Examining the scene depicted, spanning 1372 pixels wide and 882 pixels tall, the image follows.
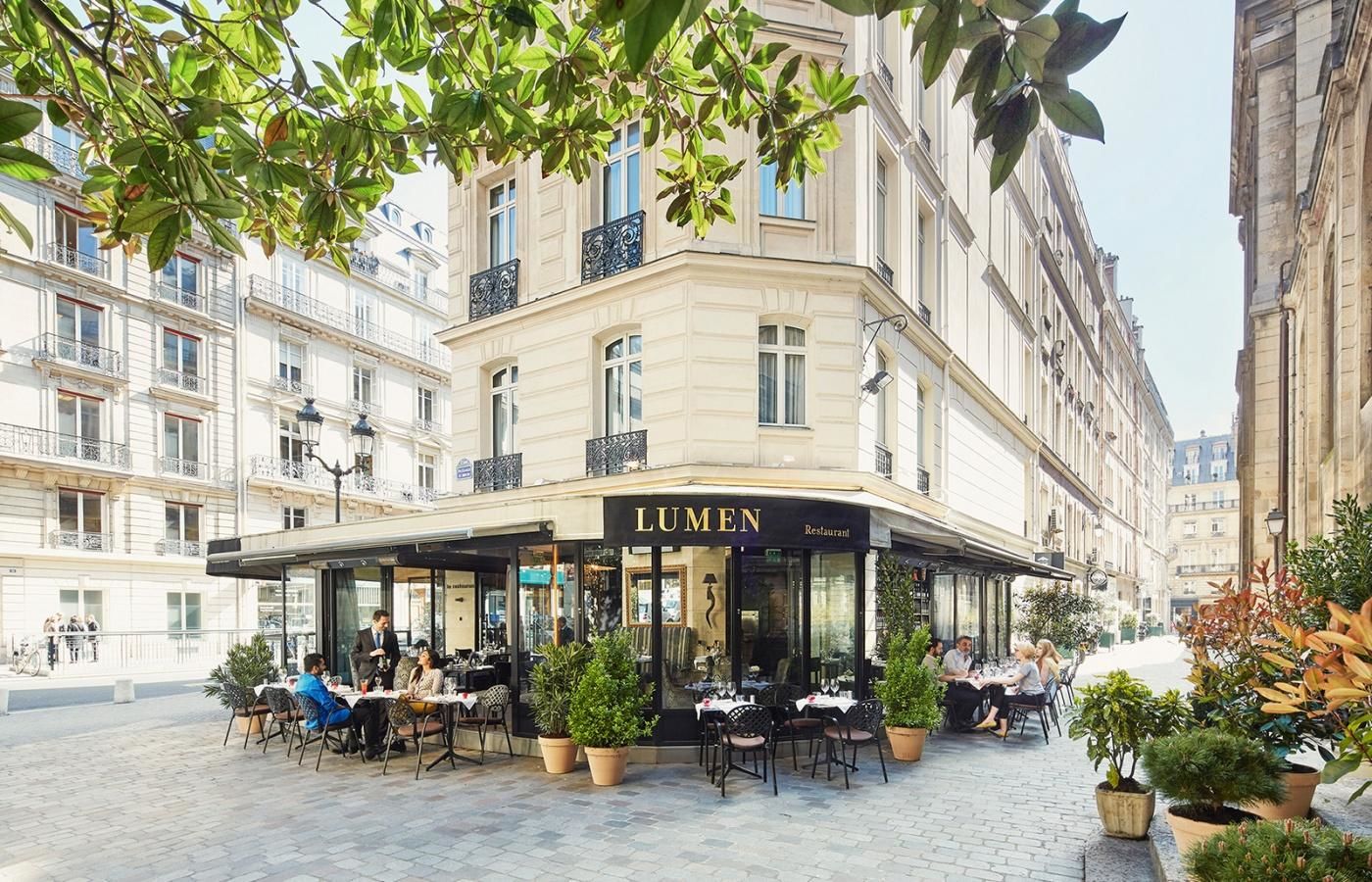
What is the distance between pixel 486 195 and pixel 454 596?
7270mm

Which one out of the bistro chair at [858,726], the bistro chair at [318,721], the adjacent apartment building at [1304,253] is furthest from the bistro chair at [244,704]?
the adjacent apartment building at [1304,253]

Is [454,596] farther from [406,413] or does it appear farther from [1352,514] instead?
[406,413]

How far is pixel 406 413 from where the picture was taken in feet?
130

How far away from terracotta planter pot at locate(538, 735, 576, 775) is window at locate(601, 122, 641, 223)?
7.79m

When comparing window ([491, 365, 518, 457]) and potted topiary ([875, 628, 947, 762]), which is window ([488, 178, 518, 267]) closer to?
window ([491, 365, 518, 457])

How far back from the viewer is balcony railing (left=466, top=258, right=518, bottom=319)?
14.4 m

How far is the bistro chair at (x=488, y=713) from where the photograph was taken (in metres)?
10.5

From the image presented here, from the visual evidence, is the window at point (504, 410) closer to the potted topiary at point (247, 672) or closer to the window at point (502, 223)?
the window at point (502, 223)

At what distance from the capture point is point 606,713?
9.08 meters

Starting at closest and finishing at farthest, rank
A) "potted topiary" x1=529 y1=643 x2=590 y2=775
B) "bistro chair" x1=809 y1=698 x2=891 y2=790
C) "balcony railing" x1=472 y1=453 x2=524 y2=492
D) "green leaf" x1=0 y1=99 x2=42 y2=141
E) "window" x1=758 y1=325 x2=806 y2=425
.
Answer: "green leaf" x1=0 y1=99 x2=42 y2=141
"bistro chair" x1=809 y1=698 x2=891 y2=790
"potted topiary" x1=529 y1=643 x2=590 y2=775
"window" x1=758 y1=325 x2=806 y2=425
"balcony railing" x1=472 y1=453 x2=524 y2=492

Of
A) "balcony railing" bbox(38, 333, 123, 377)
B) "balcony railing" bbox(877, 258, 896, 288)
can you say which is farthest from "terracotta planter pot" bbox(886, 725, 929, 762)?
"balcony railing" bbox(38, 333, 123, 377)

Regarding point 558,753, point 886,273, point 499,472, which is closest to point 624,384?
point 499,472

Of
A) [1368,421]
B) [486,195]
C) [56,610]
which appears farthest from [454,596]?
[56,610]

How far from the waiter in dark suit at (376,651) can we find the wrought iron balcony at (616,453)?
374 cm
